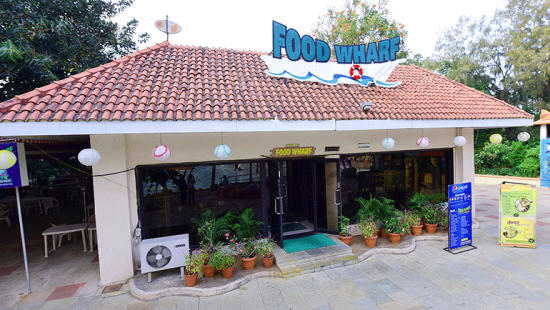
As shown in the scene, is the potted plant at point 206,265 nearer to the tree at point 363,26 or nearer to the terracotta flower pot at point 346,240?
the terracotta flower pot at point 346,240

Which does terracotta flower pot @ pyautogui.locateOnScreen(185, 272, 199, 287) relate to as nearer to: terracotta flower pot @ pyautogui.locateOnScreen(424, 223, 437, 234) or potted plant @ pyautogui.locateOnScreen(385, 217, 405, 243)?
potted plant @ pyautogui.locateOnScreen(385, 217, 405, 243)

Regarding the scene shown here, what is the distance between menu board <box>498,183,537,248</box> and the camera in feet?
22.0

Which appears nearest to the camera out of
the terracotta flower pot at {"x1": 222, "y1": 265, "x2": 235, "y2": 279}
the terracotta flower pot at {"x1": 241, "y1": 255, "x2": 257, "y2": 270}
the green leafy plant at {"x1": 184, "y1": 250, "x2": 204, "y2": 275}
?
the green leafy plant at {"x1": 184, "y1": 250, "x2": 204, "y2": 275}

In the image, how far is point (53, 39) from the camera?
8.91 m

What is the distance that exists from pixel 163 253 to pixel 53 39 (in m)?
8.48

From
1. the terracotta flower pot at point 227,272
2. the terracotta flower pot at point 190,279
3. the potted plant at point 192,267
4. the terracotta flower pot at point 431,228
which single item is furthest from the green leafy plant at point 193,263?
the terracotta flower pot at point 431,228

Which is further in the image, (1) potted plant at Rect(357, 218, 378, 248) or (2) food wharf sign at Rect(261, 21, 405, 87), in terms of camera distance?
(2) food wharf sign at Rect(261, 21, 405, 87)

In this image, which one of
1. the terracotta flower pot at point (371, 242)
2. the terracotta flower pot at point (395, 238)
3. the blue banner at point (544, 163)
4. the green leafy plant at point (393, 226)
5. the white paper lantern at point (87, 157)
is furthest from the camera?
the blue banner at point (544, 163)

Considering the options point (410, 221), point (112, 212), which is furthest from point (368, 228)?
point (112, 212)

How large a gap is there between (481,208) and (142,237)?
12.7m

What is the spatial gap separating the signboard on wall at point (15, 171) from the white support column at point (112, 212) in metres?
1.28

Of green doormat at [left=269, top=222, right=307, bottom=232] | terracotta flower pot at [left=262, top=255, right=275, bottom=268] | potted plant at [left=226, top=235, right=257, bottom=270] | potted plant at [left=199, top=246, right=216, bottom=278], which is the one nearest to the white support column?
potted plant at [left=199, top=246, right=216, bottom=278]

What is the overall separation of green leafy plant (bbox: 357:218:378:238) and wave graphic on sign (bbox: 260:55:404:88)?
4123 mm

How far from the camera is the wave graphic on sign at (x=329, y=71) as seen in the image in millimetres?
7750
